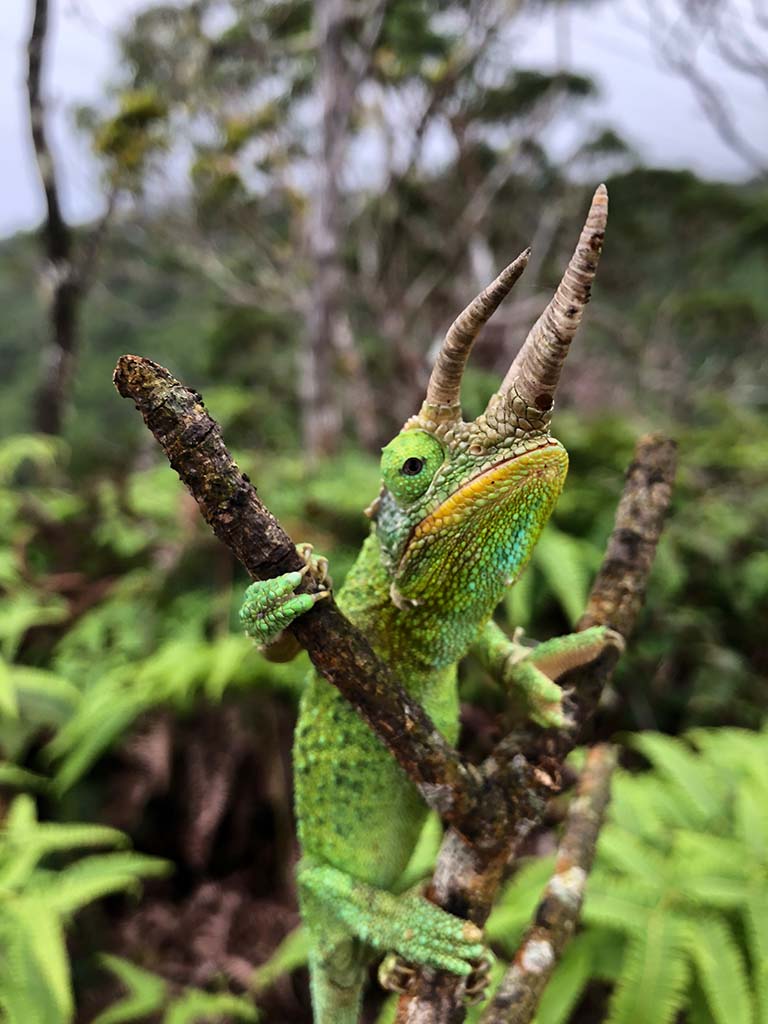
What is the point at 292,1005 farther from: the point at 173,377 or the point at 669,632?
the point at 173,377

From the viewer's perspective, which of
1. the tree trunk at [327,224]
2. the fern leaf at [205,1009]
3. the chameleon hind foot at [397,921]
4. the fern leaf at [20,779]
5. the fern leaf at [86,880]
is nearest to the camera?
the chameleon hind foot at [397,921]

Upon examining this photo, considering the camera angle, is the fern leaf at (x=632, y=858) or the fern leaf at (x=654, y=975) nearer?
the fern leaf at (x=654, y=975)

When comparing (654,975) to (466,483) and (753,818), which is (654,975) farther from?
(466,483)

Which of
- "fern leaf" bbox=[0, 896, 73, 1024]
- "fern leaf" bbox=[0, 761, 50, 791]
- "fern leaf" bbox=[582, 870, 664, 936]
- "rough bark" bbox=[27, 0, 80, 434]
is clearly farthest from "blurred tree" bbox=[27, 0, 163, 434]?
"fern leaf" bbox=[582, 870, 664, 936]

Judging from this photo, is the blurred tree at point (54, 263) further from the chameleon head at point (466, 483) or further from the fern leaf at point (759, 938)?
the fern leaf at point (759, 938)

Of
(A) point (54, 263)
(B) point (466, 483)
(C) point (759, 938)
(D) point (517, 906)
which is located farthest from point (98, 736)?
(A) point (54, 263)

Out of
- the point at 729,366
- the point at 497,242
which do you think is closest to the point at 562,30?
the point at 497,242

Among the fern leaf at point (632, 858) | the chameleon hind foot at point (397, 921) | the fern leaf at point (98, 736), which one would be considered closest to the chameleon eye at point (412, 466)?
the chameleon hind foot at point (397, 921)
